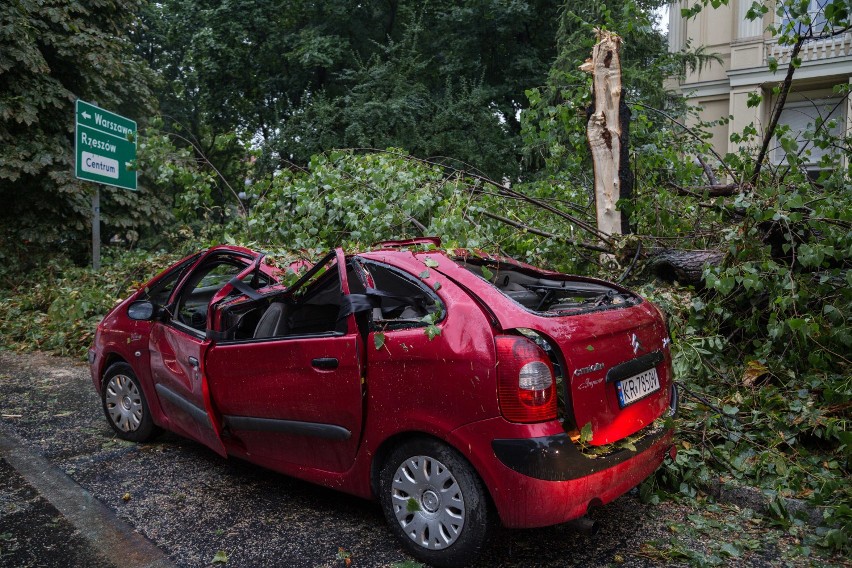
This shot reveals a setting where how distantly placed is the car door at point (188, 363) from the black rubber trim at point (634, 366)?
2.30 m

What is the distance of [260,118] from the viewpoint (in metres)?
22.1

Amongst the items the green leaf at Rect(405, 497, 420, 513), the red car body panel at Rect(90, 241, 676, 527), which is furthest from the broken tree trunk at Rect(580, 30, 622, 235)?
the green leaf at Rect(405, 497, 420, 513)

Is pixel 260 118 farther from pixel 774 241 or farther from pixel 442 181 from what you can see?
pixel 774 241

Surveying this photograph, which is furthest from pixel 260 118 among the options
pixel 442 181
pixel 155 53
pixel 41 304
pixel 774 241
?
pixel 774 241

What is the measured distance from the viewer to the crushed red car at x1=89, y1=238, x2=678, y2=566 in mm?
2748

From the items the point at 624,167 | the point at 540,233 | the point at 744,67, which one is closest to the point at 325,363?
the point at 540,233

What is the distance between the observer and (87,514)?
3.68m

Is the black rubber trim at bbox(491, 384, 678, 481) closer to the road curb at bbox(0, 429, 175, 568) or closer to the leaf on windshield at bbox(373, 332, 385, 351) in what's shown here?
the leaf on windshield at bbox(373, 332, 385, 351)

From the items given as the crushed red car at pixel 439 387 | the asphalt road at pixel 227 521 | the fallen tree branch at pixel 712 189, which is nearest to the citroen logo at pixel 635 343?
the crushed red car at pixel 439 387

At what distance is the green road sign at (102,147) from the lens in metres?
8.86

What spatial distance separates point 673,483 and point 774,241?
2268 mm

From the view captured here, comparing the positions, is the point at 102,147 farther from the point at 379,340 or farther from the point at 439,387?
the point at 439,387

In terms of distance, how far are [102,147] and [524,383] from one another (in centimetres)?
842

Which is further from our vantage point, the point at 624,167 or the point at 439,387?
the point at 624,167
